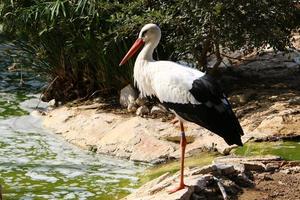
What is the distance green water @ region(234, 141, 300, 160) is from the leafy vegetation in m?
2.17

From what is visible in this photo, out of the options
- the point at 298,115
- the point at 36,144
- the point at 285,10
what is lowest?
the point at 36,144

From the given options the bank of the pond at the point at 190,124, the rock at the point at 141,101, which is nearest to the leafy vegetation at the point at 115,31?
the rock at the point at 141,101

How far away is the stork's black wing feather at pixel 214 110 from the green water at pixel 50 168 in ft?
5.67

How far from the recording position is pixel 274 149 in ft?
27.5

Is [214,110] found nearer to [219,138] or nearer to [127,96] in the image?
[219,138]

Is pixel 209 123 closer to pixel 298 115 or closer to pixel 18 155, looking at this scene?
pixel 298 115

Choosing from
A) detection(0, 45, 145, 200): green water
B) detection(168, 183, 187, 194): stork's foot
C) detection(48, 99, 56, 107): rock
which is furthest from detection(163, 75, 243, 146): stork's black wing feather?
detection(48, 99, 56, 107): rock

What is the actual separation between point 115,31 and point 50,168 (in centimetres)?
282

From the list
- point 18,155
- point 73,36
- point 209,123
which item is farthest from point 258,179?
point 73,36

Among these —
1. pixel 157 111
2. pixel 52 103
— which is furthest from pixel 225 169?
pixel 52 103

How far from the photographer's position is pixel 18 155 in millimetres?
9508

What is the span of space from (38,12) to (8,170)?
3898mm

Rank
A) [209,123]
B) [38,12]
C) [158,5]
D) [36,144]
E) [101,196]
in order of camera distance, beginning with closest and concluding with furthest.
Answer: [209,123] < [101,196] < [36,144] < [158,5] < [38,12]

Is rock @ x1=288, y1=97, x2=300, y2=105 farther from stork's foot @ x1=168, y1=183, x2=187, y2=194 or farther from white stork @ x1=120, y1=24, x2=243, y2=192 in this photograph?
stork's foot @ x1=168, y1=183, x2=187, y2=194
